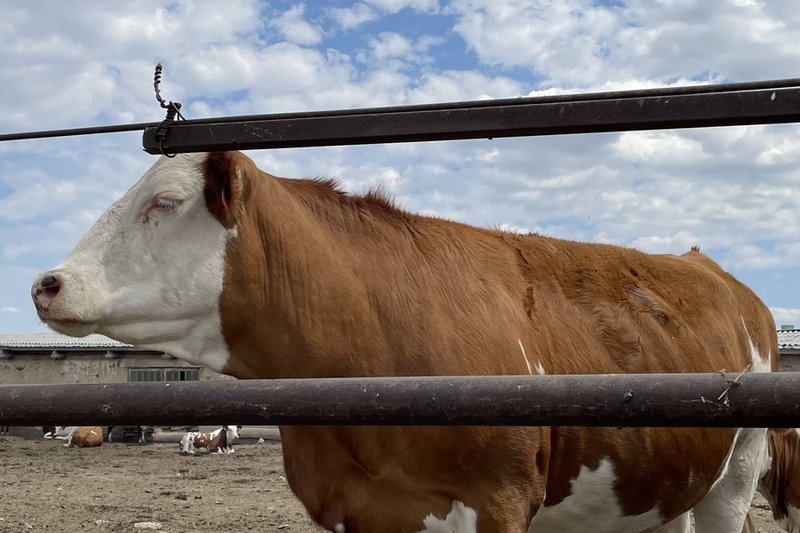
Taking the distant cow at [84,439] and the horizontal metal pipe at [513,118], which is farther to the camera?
the distant cow at [84,439]

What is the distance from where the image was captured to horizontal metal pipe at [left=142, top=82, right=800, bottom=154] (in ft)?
7.70

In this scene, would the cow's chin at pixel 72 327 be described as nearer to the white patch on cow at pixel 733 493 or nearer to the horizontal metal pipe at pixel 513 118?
the horizontal metal pipe at pixel 513 118

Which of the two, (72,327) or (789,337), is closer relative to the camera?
(72,327)

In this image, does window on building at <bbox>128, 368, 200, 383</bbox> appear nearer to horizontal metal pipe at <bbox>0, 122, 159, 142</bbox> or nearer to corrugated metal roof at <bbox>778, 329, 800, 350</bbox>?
corrugated metal roof at <bbox>778, 329, 800, 350</bbox>

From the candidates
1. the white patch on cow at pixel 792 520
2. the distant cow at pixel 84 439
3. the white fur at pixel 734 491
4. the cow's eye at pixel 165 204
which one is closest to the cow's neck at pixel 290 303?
the cow's eye at pixel 165 204

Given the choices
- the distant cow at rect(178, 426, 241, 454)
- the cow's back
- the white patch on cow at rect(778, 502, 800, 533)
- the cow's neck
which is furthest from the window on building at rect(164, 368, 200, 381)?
the cow's neck

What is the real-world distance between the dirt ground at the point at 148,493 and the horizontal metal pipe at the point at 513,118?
18.3 ft

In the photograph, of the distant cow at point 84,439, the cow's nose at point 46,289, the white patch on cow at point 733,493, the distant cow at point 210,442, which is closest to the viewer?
the cow's nose at point 46,289

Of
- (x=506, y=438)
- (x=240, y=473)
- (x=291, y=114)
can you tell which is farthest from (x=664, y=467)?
(x=240, y=473)

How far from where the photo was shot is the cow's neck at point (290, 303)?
345cm

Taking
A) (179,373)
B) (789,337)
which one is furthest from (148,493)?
(789,337)

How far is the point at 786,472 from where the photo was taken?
21.7ft

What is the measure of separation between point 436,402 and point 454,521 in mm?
1757

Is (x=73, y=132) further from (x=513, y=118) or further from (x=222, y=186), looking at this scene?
(x=513, y=118)
